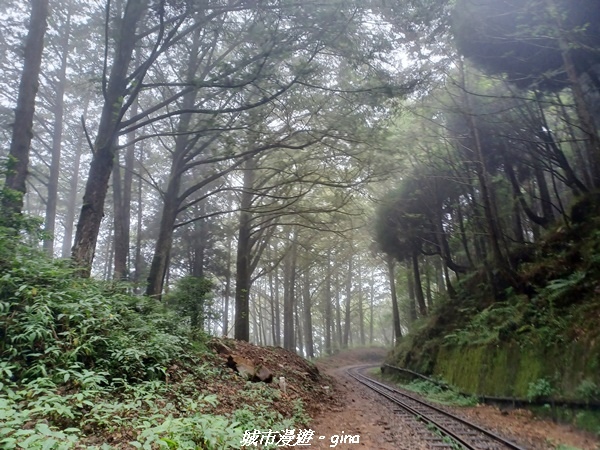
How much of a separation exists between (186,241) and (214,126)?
12.5m

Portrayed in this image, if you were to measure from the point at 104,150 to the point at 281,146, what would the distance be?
4.52 meters

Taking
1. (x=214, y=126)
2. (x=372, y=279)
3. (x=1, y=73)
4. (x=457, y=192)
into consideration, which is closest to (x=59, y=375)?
(x=214, y=126)

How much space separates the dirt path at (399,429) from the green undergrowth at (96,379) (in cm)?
80

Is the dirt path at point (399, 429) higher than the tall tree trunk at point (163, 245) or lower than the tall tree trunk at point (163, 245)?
lower

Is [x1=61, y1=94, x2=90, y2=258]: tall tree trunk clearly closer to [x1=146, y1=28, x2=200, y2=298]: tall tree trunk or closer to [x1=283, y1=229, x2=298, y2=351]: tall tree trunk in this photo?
[x1=146, y1=28, x2=200, y2=298]: tall tree trunk

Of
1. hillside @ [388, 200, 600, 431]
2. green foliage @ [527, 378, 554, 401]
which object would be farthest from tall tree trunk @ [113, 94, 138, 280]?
green foliage @ [527, 378, 554, 401]

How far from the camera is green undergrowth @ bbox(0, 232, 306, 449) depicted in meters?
3.90

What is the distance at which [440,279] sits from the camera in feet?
88.1

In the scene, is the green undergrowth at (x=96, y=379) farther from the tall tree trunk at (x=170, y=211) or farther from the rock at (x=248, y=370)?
the tall tree trunk at (x=170, y=211)

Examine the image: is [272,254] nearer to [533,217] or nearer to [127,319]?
[533,217]

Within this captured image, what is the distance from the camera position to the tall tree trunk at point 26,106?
8547mm

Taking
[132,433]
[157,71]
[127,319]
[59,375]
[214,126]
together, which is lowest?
[132,433]

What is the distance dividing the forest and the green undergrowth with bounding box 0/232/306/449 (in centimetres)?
4

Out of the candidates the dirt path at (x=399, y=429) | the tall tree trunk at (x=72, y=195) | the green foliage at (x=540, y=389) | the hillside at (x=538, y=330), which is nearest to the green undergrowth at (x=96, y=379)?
the dirt path at (x=399, y=429)
